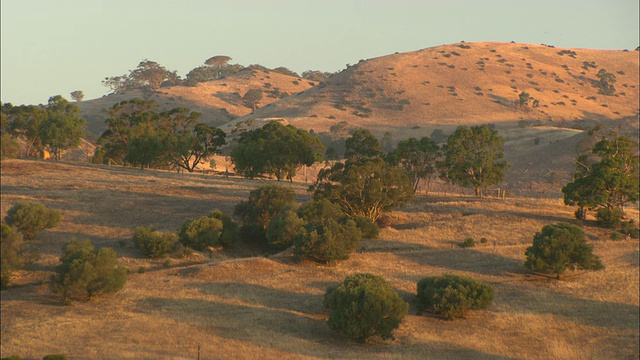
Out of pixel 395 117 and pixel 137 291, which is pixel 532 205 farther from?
pixel 395 117

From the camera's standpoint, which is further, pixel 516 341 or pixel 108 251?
pixel 108 251

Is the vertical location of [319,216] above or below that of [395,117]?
below

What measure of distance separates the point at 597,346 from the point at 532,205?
114 ft

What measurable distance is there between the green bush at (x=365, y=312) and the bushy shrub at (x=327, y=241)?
11350 mm

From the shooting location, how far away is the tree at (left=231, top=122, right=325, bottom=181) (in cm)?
9300

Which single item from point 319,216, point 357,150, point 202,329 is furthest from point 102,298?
point 357,150

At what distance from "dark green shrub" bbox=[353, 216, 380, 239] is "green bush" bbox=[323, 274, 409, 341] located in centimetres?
1858

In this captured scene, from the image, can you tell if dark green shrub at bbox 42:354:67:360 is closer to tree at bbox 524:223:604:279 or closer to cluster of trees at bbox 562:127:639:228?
tree at bbox 524:223:604:279

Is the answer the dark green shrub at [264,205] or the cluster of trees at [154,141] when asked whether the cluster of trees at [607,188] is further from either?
the cluster of trees at [154,141]

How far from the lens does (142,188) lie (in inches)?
3162

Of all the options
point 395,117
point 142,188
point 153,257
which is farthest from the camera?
point 395,117

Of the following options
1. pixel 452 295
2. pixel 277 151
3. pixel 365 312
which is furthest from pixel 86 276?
pixel 277 151

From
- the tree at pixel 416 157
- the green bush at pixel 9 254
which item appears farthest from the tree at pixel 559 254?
the green bush at pixel 9 254

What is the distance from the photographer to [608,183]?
6600 centimetres
